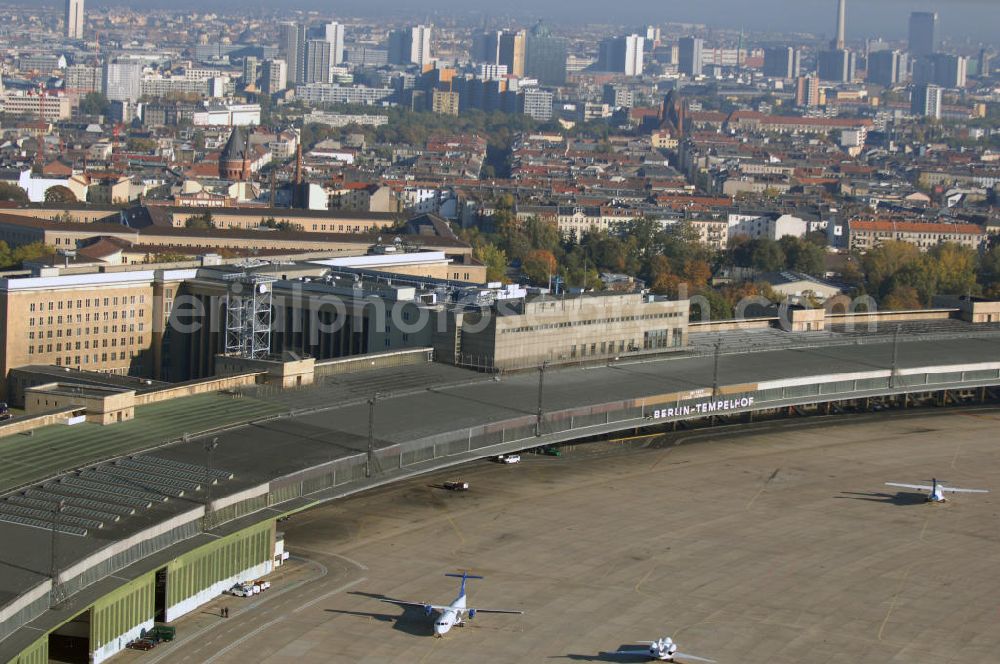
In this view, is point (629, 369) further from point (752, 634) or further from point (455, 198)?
point (455, 198)

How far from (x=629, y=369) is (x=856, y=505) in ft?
37.7

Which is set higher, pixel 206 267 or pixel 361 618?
pixel 206 267

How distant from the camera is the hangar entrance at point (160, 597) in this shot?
37241 millimetres

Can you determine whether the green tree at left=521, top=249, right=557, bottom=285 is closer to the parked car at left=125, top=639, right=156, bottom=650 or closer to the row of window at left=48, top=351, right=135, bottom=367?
the row of window at left=48, top=351, right=135, bottom=367

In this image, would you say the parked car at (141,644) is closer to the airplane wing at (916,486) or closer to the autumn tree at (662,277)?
the airplane wing at (916,486)

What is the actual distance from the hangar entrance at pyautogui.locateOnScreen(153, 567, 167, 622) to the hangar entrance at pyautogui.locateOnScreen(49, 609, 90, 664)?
227cm

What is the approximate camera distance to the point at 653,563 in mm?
42406

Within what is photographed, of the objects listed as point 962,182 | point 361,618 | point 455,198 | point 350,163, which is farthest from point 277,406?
point 962,182

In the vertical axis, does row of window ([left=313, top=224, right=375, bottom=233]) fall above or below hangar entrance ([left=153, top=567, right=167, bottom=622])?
above

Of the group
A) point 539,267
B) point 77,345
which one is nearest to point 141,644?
point 77,345

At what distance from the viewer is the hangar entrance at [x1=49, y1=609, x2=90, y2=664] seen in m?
Result: 35.0

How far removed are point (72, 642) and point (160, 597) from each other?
2.59 metres

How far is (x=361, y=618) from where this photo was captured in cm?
3800

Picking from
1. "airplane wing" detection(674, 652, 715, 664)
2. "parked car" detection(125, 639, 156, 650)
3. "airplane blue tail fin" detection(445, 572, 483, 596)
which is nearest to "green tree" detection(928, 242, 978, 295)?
"airplane blue tail fin" detection(445, 572, 483, 596)
